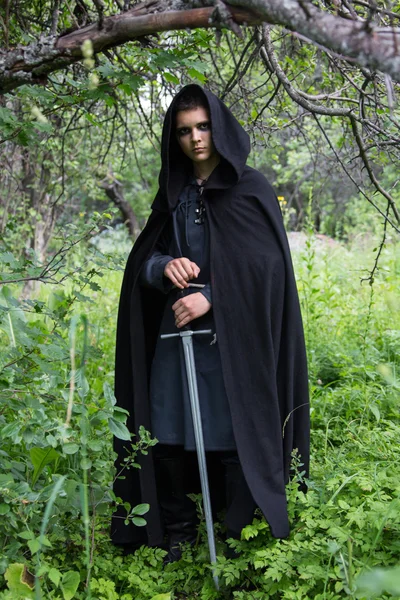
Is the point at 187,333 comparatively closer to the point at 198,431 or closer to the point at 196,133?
the point at 198,431

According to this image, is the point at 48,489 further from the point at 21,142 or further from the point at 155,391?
the point at 21,142

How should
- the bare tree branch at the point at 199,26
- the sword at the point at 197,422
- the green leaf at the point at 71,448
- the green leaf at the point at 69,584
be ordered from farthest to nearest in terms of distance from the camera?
the sword at the point at 197,422
the green leaf at the point at 69,584
the green leaf at the point at 71,448
the bare tree branch at the point at 199,26

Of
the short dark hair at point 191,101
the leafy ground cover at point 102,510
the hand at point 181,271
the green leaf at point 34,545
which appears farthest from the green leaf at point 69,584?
the short dark hair at point 191,101

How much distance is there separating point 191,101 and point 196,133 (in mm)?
141

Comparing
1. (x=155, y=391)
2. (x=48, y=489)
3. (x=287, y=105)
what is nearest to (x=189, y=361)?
(x=155, y=391)

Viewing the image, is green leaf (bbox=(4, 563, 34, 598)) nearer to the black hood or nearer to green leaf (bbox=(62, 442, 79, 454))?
green leaf (bbox=(62, 442, 79, 454))

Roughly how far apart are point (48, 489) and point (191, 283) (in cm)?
104

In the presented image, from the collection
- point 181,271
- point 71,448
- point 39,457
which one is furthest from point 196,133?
point 39,457

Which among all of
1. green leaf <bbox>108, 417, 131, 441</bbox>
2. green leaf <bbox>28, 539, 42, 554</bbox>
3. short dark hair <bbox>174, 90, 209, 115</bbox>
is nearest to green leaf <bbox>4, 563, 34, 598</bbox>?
green leaf <bbox>28, 539, 42, 554</bbox>

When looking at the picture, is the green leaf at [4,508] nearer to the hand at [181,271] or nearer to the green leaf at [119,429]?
the green leaf at [119,429]

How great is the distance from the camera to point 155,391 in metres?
3.01

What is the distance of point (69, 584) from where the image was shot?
2.38 metres

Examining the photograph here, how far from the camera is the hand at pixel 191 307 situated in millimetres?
2773

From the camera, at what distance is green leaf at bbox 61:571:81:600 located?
2352mm
